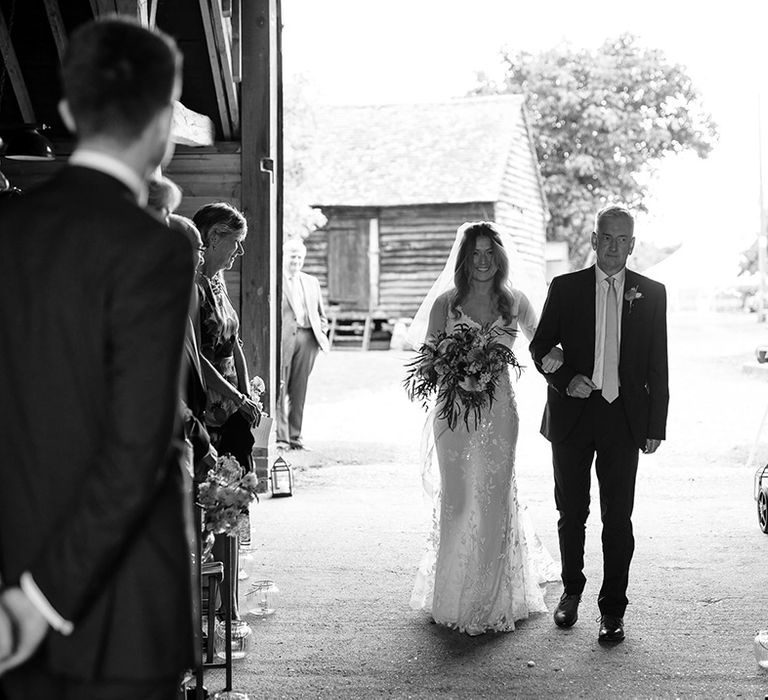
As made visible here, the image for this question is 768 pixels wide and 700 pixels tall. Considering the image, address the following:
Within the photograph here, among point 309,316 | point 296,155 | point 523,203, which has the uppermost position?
point 296,155

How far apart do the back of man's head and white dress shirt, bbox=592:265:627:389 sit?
166 inches

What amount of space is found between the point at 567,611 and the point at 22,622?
4.55 meters

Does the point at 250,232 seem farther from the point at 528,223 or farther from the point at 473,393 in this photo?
the point at 528,223

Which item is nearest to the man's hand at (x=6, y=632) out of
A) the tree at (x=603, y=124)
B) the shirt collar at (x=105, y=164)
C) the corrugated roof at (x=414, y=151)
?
the shirt collar at (x=105, y=164)

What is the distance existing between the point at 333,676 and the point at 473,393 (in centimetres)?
179

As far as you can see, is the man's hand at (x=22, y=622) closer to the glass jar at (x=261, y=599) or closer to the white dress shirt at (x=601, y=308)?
the white dress shirt at (x=601, y=308)

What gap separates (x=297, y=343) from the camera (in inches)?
533

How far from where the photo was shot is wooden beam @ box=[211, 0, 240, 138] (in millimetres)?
8984

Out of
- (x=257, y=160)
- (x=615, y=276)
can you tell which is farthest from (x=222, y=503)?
(x=257, y=160)

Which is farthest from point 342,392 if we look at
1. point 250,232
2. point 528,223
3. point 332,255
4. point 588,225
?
point 588,225

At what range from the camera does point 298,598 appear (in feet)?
22.7

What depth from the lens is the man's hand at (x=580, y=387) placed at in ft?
19.5

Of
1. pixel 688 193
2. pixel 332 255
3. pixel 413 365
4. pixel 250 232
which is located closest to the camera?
pixel 413 365

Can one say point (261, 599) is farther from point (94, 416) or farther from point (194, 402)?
point (94, 416)
